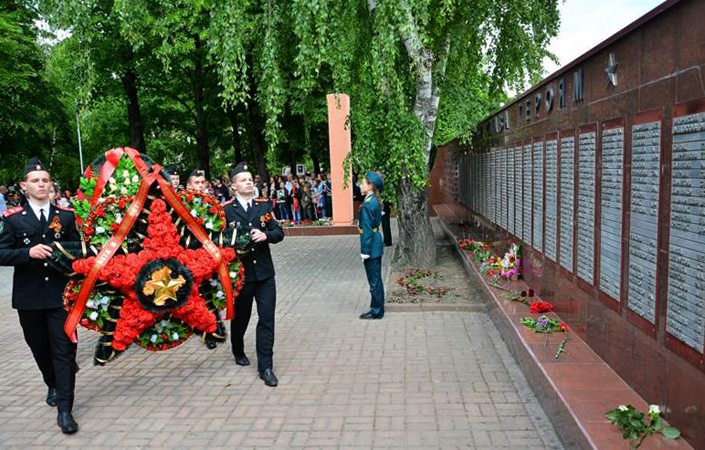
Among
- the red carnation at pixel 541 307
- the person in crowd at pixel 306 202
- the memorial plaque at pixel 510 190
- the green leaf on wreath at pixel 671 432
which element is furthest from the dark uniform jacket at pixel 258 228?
the person in crowd at pixel 306 202

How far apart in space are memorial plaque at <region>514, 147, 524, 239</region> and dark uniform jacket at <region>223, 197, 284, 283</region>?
3.52m

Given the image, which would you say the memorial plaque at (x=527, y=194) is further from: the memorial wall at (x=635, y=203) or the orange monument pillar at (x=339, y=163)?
the orange monument pillar at (x=339, y=163)

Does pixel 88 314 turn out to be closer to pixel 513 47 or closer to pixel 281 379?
pixel 281 379

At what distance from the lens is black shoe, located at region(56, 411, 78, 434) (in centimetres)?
459

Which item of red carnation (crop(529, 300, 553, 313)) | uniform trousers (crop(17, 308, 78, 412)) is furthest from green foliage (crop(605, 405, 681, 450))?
uniform trousers (crop(17, 308, 78, 412))

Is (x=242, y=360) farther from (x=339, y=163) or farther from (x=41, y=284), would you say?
(x=339, y=163)

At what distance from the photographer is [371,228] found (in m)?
7.62

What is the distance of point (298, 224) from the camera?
19359mm

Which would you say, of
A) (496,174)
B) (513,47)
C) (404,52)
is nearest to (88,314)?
(496,174)

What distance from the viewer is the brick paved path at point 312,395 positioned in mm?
4391

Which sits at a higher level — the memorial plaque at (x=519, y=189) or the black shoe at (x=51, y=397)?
the memorial plaque at (x=519, y=189)

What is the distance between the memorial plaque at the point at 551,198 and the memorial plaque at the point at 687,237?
268cm

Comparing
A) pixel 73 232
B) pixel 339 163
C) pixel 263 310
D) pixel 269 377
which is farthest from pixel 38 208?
pixel 339 163

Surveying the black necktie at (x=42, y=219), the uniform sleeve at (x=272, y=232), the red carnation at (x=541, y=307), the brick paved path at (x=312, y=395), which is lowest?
the brick paved path at (x=312, y=395)
